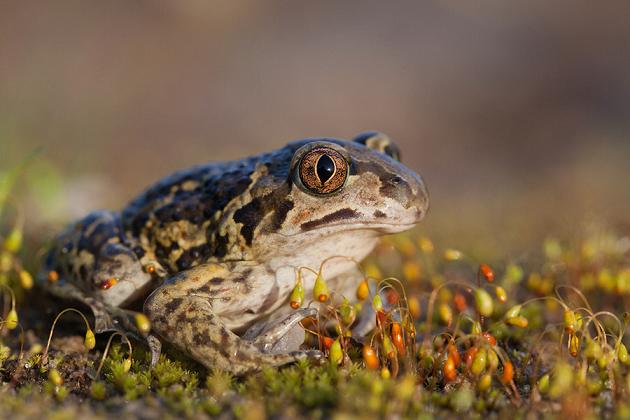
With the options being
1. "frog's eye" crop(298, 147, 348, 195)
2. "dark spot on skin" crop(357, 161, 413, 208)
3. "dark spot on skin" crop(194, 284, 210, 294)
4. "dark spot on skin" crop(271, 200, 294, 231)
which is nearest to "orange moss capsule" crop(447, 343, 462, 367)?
"dark spot on skin" crop(357, 161, 413, 208)

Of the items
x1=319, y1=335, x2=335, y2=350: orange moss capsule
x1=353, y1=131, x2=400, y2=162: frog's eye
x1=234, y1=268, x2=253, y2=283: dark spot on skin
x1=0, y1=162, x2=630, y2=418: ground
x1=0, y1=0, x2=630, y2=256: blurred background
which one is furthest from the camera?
x1=0, y1=0, x2=630, y2=256: blurred background

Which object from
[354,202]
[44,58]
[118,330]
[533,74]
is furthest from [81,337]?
[533,74]

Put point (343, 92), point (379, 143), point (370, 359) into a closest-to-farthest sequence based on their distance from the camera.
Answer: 1. point (370, 359)
2. point (379, 143)
3. point (343, 92)

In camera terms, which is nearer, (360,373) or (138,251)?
(360,373)

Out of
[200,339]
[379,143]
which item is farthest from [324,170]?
[200,339]

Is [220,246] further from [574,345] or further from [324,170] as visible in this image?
[574,345]

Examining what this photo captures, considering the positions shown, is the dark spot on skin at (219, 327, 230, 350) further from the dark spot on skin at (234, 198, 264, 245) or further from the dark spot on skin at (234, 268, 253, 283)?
the dark spot on skin at (234, 198, 264, 245)
